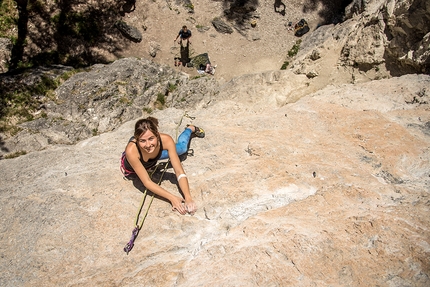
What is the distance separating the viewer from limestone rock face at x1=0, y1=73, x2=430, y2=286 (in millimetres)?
3541

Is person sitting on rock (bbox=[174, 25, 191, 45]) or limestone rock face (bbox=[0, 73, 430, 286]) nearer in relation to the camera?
limestone rock face (bbox=[0, 73, 430, 286])

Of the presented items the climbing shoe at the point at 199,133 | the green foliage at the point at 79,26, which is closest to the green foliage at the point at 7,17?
the green foliage at the point at 79,26

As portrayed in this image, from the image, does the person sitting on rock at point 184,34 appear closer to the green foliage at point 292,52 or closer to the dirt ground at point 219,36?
the dirt ground at point 219,36

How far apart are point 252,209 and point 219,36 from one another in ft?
45.6

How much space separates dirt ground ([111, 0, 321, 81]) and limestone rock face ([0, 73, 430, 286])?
9.30 metres

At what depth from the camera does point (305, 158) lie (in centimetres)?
558

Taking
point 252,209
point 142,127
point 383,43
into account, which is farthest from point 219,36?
point 252,209

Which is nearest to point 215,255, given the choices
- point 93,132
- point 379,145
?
point 379,145

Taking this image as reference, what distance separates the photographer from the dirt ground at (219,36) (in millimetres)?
15648

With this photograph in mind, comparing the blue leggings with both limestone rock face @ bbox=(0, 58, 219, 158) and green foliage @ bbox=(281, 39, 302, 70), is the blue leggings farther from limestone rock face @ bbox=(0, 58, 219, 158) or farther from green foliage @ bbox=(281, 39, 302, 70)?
green foliage @ bbox=(281, 39, 302, 70)

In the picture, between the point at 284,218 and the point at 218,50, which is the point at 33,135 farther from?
the point at 218,50

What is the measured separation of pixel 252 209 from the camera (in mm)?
4578

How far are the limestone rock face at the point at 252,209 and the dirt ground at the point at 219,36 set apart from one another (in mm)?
9301

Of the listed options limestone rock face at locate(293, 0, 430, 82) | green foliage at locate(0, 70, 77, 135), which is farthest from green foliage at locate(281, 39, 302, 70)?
green foliage at locate(0, 70, 77, 135)
